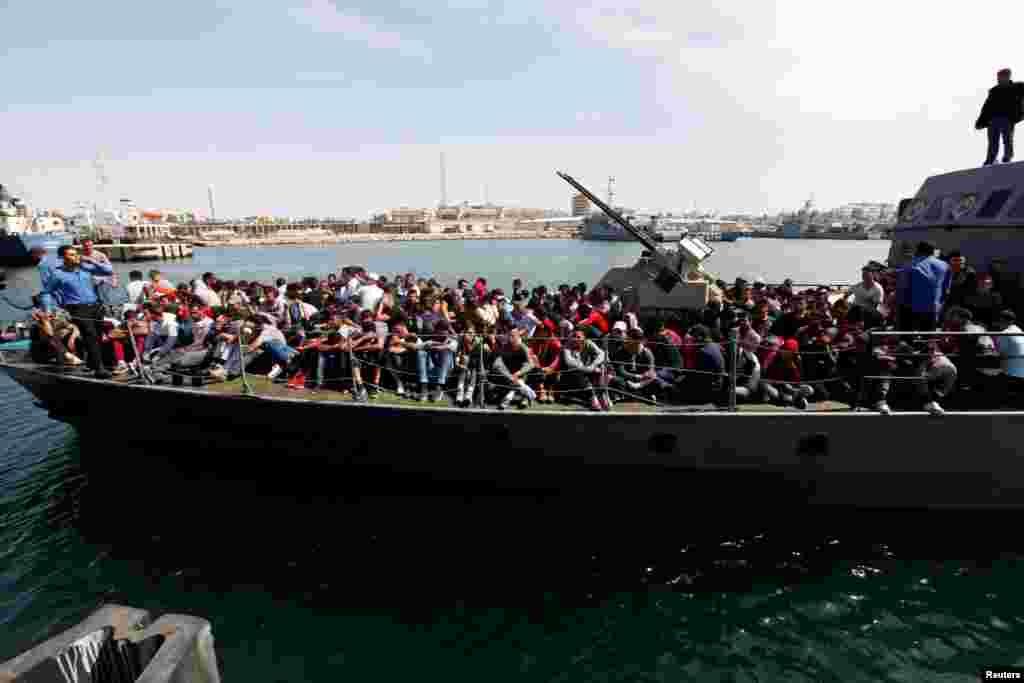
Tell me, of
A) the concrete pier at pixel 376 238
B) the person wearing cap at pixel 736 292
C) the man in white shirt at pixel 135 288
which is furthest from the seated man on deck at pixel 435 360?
the concrete pier at pixel 376 238

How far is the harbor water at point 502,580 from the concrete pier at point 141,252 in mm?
79151

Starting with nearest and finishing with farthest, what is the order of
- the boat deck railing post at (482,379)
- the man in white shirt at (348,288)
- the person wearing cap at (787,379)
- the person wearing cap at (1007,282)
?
1. the person wearing cap at (787,379)
2. the boat deck railing post at (482,379)
3. the person wearing cap at (1007,282)
4. the man in white shirt at (348,288)

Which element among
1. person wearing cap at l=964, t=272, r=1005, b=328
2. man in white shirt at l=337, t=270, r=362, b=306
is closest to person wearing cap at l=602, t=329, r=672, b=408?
person wearing cap at l=964, t=272, r=1005, b=328

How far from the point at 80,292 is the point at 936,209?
1383cm

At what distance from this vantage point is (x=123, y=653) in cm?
272

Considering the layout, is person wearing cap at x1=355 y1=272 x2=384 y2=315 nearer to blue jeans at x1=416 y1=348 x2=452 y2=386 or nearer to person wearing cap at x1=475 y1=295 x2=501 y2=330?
person wearing cap at x1=475 y1=295 x2=501 y2=330

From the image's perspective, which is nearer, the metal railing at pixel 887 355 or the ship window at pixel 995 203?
the metal railing at pixel 887 355

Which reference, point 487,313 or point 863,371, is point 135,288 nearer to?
point 487,313

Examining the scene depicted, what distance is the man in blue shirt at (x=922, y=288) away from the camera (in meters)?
6.17

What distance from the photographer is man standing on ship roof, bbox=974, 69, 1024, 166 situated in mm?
8523

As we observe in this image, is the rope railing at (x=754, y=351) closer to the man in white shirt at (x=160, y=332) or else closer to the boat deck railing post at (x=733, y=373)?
the boat deck railing post at (x=733, y=373)

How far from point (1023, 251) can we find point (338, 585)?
1005 centimetres

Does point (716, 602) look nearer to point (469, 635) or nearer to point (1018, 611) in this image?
point (469, 635)

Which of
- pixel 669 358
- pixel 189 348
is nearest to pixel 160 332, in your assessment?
pixel 189 348
